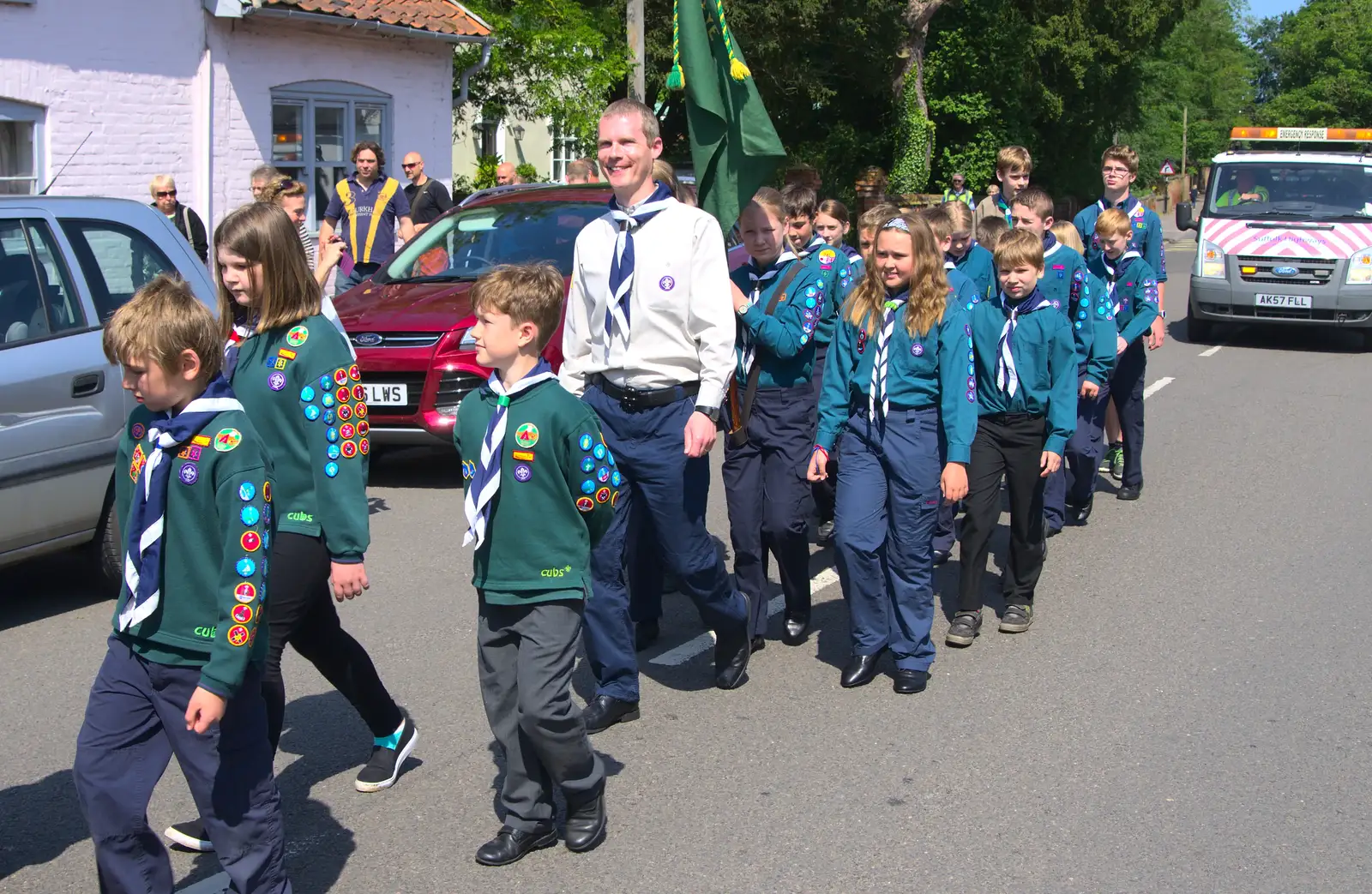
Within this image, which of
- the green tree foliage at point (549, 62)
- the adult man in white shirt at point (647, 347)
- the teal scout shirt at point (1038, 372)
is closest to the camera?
the adult man in white shirt at point (647, 347)

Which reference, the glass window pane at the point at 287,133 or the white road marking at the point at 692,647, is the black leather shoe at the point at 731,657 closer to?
the white road marking at the point at 692,647

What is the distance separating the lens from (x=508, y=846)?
416 cm

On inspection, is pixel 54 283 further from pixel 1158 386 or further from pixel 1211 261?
pixel 1211 261

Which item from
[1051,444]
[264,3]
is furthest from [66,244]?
[264,3]

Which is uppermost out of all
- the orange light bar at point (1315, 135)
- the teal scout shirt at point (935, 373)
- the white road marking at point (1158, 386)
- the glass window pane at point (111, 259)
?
the orange light bar at point (1315, 135)

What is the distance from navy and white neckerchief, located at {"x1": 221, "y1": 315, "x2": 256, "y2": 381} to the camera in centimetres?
406

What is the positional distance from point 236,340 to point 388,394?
4.99 metres

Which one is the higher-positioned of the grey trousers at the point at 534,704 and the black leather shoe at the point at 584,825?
the grey trousers at the point at 534,704

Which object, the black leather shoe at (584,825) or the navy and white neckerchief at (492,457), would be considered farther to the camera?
the black leather shoe at (584,825)

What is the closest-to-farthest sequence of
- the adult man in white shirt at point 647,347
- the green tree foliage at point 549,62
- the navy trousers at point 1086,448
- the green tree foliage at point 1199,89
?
the adult man in white shirt at point 647,347 → the navy trousers at point 1086,448 → the green tree foliage at point 549,62 → the green tree foliage at point 1199,89

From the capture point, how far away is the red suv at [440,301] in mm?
8977

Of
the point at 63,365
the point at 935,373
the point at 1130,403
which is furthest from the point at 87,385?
the point at 1130,403

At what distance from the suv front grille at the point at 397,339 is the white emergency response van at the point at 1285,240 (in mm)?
10489

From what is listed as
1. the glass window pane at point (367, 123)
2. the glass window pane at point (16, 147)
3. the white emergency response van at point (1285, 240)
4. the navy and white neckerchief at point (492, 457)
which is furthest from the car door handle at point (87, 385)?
→ the white emergency response van at point (1285, 240)
